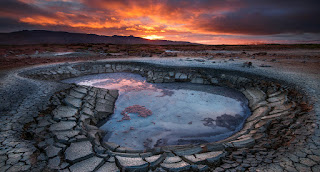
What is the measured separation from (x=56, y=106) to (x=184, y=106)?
4.59 meters

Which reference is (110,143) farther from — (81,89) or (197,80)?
(197,80)

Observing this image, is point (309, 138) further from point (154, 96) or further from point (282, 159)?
point (154, 96)

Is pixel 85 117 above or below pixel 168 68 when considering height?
below

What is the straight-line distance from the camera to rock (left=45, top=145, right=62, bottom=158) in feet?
9.35

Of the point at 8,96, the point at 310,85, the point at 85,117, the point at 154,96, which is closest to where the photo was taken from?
the point at 85,117

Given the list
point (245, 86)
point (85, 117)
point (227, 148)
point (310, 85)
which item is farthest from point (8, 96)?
point (310, 85)

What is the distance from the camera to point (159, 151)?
3242mm

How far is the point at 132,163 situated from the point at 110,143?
1257 millimetres

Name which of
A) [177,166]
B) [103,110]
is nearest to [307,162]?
[177,166]

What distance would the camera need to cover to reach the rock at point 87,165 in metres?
2.62

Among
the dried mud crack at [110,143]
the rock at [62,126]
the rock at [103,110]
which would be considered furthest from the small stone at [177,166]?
the rock at [103,110]

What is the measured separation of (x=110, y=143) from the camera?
3.74 m

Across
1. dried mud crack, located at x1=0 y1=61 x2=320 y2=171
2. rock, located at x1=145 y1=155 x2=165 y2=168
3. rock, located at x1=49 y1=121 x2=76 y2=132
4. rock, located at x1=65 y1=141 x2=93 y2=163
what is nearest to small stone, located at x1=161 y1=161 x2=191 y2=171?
dried mud crack, located at x1=0 y1=61 x2=320 y2=171

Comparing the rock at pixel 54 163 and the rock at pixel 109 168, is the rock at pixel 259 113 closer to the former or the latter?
the rock at pixel 109 168
